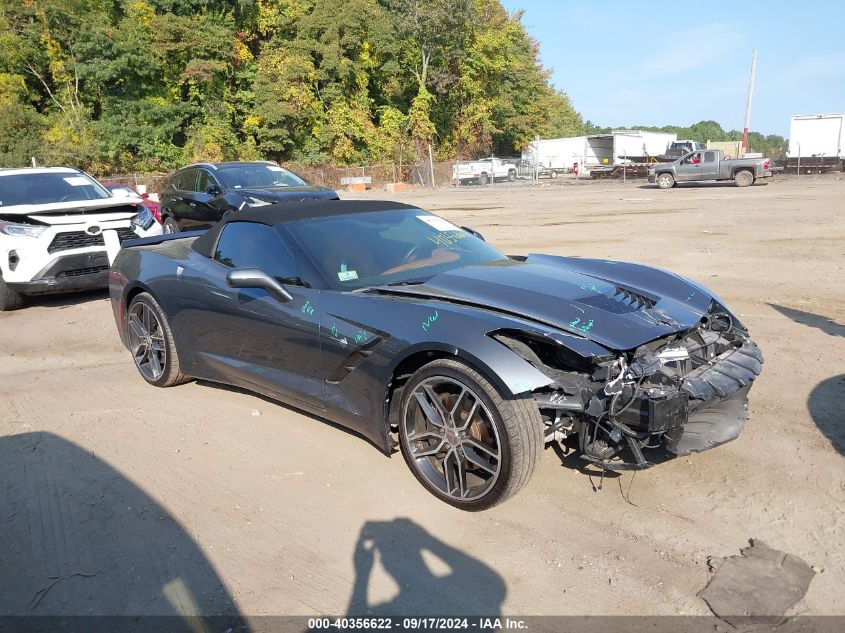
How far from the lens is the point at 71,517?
337 centimetres

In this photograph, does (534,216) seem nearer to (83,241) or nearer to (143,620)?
(83,241)

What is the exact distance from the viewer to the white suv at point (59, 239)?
769 centimetres

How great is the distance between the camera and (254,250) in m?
4.36

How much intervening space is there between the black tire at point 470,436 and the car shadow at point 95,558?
114 centimetres

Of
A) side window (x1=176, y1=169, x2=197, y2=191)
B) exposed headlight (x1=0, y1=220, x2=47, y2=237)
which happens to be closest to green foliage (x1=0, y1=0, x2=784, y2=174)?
side window (x1=176, y1=169, x2=197, y2=191)

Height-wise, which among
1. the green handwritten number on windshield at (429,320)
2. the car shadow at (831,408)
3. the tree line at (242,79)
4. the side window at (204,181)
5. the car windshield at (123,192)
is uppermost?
the tree line at (242,79)

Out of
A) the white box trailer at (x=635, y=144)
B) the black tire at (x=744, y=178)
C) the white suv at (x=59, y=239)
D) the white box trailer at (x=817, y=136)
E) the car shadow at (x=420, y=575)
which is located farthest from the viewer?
the white box trailer at (x=635, y=144)

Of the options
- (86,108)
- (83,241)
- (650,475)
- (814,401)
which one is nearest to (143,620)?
(650,475)

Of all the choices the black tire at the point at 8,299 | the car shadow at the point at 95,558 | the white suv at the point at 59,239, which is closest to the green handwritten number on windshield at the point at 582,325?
the car shadow at the point at 95,558

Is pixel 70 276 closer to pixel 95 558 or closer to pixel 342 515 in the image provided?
pixel 95 558

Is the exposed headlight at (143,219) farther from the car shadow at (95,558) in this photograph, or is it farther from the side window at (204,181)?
the car shadow at (95,558)

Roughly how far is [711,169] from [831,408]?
26778 mm

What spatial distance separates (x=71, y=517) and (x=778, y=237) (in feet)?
39.2

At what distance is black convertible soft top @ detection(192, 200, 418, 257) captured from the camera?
14.4 feet
